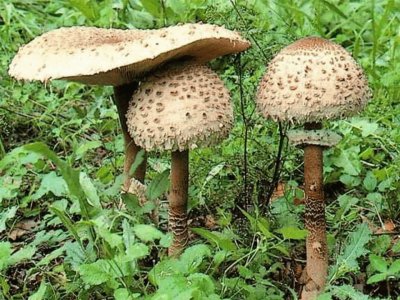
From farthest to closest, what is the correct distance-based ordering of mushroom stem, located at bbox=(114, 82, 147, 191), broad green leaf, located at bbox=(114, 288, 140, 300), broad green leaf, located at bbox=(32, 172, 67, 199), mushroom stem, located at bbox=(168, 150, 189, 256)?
broad green leaf, located at bbox=(32, 172, 67, 199), mushroom stem, located at bbox=(114, 82, 147, 191), mushroom stem, located at bbox=(168, 150, 189, 256), broad green leaf, located at bbox=(114, 288, 140, 300)

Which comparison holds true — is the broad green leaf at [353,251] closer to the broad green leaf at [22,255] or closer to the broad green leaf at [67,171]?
the broad green leaf at [67,171]

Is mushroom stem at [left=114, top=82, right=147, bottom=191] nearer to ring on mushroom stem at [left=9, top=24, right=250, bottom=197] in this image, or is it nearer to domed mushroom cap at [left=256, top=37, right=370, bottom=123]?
ring on mushroom stem at [left=9, top=24, right=250, bottom=197]

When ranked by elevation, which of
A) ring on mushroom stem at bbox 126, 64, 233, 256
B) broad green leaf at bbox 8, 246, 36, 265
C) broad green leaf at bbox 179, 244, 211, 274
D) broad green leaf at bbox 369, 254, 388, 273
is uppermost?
ring on mushroom stem at bbox 126, 64, 233, 256

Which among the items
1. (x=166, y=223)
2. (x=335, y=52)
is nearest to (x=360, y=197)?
(x=166, y=223)

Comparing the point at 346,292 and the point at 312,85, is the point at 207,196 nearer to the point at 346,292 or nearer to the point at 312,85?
the point at 346,292

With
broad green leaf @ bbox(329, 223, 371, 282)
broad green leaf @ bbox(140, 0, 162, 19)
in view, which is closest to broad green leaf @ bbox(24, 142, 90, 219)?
broad green leaf @ bbox(329, 223, 371, 282)

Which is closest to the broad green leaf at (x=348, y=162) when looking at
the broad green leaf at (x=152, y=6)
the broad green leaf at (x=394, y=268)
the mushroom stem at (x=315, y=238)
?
the mushroom stem at (x=315, y=238)

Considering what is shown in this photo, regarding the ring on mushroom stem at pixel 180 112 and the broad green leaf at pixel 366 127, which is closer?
the ring on mushroom stem at pixel 180 112
